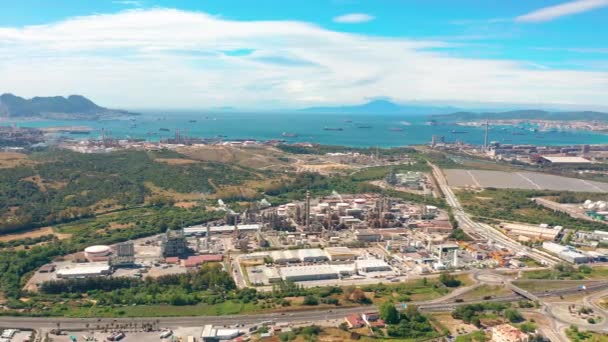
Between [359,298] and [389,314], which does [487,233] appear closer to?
[359,298]

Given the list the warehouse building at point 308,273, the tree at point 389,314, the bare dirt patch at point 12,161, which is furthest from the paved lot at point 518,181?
the bare dirt patch at point 12,161

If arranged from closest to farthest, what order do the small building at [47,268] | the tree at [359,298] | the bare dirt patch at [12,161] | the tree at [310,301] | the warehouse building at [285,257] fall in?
1. the tree at [310,301]
2. the tree at [359,298]
3. the small building at [47,268]
4. the warehouse building at [285,257]
5. the bare dirt patch at [12,161]

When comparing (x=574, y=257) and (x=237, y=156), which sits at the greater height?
(x=237, y=156)

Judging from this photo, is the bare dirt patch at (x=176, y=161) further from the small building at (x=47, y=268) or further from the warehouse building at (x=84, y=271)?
the warehouse building at (x=84, y=271)

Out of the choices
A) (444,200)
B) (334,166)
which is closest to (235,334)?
(444,200)

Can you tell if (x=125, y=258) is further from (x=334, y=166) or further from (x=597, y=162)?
(x=597, y=162)

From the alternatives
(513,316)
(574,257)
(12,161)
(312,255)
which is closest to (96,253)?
(312,255)

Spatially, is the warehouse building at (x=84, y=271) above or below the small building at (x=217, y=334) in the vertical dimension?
above
